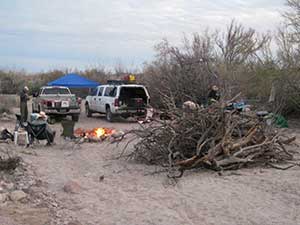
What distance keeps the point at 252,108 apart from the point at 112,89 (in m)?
11.2

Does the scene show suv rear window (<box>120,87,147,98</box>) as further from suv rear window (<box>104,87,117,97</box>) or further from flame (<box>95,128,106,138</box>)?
flame (<box>95,128,106,138</box>)

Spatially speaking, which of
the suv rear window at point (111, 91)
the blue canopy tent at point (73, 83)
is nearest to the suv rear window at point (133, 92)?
the suv rear window at point (111, 91)

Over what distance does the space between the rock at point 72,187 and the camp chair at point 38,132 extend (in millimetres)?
→ 6070

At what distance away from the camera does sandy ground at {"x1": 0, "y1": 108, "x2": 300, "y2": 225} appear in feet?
27.0

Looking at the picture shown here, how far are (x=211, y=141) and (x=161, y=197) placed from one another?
3009 millimetres

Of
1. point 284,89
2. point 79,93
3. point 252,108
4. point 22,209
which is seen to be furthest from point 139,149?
point 79,93

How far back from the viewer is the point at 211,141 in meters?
12.3

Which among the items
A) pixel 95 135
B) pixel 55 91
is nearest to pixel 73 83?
pixel 55 91

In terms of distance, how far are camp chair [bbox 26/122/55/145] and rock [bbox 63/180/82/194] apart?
19.9 ft

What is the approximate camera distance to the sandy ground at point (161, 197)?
8234 millimetres

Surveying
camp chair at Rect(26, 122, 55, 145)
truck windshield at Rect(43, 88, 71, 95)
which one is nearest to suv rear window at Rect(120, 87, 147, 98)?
truck windshield at Rect(43, 88, 71, 95)

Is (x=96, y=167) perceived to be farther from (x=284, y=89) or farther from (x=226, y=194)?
(x=284, y=89)

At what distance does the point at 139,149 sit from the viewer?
13.8 meters

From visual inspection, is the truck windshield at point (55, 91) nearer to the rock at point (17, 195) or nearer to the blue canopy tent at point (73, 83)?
the blue canopy tent at point (73, 83)
